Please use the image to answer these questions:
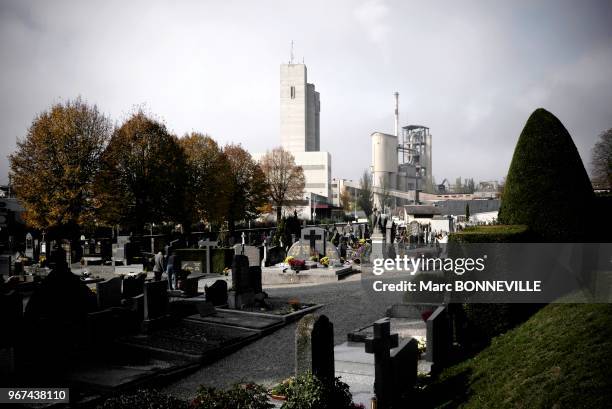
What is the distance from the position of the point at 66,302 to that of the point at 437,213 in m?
52.2

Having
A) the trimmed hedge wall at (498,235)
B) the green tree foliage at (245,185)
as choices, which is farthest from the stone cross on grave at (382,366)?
the green tree foliage at (245,185)

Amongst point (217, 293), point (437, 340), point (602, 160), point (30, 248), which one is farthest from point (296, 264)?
point (602, 160)

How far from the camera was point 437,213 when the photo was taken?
58.0m

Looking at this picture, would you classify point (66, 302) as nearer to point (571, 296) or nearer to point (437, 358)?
point (437, 358)

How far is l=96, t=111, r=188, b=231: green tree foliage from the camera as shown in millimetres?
31375

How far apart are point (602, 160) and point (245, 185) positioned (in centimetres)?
3277

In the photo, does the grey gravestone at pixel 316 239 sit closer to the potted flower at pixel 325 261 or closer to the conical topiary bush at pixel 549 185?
the potted flower at pixel 325 261

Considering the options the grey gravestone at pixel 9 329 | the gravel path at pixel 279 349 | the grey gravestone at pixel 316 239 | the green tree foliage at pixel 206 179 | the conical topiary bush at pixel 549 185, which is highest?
the green tree foliage at pixel 206 179

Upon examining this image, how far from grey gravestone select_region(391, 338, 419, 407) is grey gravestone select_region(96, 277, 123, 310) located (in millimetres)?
9157

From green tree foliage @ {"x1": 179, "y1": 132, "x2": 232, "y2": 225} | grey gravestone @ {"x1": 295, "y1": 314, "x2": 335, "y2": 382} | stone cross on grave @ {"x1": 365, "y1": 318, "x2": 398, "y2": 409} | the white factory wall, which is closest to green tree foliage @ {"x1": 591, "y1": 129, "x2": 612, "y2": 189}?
stone cross on grave @ {"x1": 365, "y1": 318, "x2": 398, "y2": 409}

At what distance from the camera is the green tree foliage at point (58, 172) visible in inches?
1146

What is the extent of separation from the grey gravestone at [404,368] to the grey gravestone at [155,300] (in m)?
7.35

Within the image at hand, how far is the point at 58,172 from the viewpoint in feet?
97.7

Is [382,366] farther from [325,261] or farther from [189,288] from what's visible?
[325,261]
